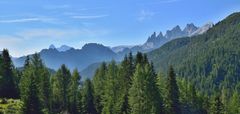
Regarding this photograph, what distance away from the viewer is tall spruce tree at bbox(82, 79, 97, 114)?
441 feet

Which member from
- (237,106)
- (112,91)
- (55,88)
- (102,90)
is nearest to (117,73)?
(112,91)

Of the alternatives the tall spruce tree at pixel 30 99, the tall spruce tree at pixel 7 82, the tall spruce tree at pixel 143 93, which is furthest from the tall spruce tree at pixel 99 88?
the tall spruce tree at pixel 30 99

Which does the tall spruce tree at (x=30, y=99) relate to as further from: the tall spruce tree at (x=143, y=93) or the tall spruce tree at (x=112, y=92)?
the tall spruce tree at (x=112, y=92)

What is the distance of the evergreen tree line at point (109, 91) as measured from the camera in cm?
9019

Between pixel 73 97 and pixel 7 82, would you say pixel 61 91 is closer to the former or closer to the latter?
pixel 73 97

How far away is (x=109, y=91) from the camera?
117875 mm

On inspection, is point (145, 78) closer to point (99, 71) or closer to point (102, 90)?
point (102, 90)

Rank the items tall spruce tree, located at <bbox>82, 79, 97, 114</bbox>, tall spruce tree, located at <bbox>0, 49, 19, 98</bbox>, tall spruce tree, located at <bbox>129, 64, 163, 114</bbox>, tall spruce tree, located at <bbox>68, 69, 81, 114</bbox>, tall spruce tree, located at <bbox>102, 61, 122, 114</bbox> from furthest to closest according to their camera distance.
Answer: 1. tall spruce tree, located at <bbox>68, 69, 81, 114</bbox>
2. tall spruce tree, located at <bbox>82, 79, 97, 114</bbox>
3. tall spruce tree, located at <bbox>0, 49, 19, 98</bbox>
4. tall spruce tree, located at <bbox>102, 61, 122, 114</bbox>
5. tall spruce tree, located at <bbox>129, 64, 163, 114</bbox>

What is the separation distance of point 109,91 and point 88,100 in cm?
1856

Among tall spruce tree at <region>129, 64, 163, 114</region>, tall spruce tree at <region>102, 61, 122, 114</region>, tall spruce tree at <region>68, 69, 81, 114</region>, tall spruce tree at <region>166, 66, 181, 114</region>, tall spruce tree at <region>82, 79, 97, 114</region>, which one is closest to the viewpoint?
tall spruce tree at <region>129, 64, 163, 114</region>

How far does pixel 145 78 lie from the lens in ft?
296

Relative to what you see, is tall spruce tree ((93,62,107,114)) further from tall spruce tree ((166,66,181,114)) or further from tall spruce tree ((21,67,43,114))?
tall spruce tree ((21,67,43,114))

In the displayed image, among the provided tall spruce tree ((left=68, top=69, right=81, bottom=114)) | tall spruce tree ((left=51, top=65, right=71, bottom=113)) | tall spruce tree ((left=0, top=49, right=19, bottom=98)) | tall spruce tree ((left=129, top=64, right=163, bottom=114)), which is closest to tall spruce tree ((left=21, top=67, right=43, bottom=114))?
tall spruce tree ((left=129, top=64, right=163, bottom=114))

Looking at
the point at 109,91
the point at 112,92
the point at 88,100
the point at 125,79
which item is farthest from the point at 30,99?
the point at 88,100
